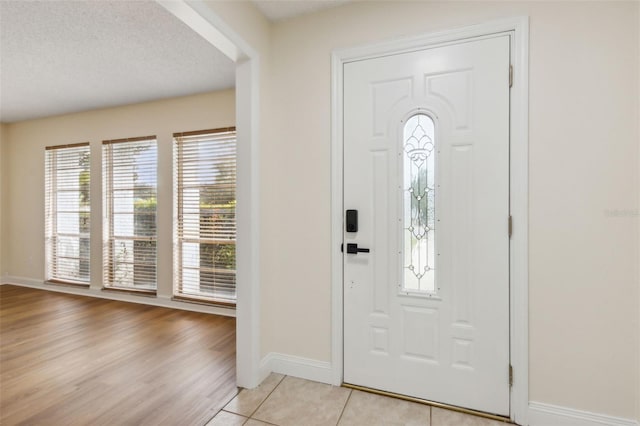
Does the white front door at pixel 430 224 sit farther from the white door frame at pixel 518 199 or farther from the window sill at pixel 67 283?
the window sill at pixel 67 283

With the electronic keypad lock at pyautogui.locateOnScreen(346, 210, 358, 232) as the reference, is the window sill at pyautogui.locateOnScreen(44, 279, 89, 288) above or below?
below

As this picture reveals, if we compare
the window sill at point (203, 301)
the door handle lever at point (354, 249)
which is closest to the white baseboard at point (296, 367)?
the door handle lever at point (354, 249)

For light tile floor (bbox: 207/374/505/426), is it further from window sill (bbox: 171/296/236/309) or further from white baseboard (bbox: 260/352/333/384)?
window sill (bbox: 171/296/236/309)

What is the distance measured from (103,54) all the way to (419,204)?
10.0 ft

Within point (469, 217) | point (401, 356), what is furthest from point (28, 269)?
point (469, 217)

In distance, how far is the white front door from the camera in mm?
1875

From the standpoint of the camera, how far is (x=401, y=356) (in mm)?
2074

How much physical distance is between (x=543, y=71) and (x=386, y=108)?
89 cm

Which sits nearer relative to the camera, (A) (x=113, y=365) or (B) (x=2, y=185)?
(A) (x=113, y=365)

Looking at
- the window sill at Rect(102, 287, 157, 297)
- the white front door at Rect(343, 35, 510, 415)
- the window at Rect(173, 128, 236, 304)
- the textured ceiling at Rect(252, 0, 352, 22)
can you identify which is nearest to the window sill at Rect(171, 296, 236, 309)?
the window at Rect(173, 128, 236, 304)

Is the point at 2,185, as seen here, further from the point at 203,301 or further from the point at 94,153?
the point at 203,301

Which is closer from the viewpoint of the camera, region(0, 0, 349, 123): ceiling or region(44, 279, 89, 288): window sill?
region(0, 0, 349, 123): ceiling

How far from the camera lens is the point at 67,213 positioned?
4.92 metres

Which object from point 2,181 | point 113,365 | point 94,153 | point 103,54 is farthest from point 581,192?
point 2,181
